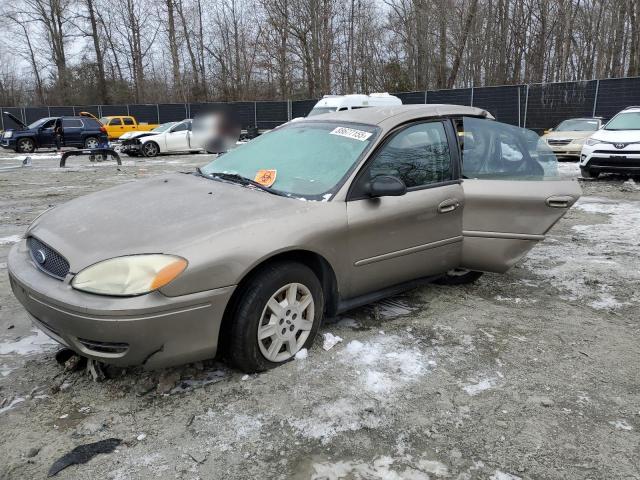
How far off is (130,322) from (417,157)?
236 centimetres

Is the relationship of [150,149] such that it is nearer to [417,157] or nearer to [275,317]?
[417,157]

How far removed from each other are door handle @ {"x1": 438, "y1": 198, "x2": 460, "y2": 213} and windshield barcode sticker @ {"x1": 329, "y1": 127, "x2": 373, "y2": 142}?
777 millimetres

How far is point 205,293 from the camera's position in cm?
258

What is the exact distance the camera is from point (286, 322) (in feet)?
9.80

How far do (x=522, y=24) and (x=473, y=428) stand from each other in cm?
3371

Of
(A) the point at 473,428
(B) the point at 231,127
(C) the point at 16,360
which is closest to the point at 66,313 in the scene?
(C) the point at 16,360

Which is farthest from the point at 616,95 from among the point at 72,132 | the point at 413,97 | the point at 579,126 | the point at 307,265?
the point at 72,132

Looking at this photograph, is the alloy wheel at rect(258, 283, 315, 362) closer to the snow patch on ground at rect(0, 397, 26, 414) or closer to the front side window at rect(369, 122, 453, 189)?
the front side window at rect(369, 122, 453, 189)

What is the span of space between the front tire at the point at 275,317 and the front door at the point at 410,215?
0.37 metres

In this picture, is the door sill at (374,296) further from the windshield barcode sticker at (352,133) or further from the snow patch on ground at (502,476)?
the snow patch on ground at (502,476)

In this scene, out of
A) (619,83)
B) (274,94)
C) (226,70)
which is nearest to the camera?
(619,83)

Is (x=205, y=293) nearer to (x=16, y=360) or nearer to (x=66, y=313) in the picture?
(x=66, y=313)

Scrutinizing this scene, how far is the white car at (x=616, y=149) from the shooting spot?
10234 mm

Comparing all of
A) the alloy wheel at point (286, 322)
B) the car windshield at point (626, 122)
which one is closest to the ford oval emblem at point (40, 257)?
the alloy wheel at point (286, 322)
